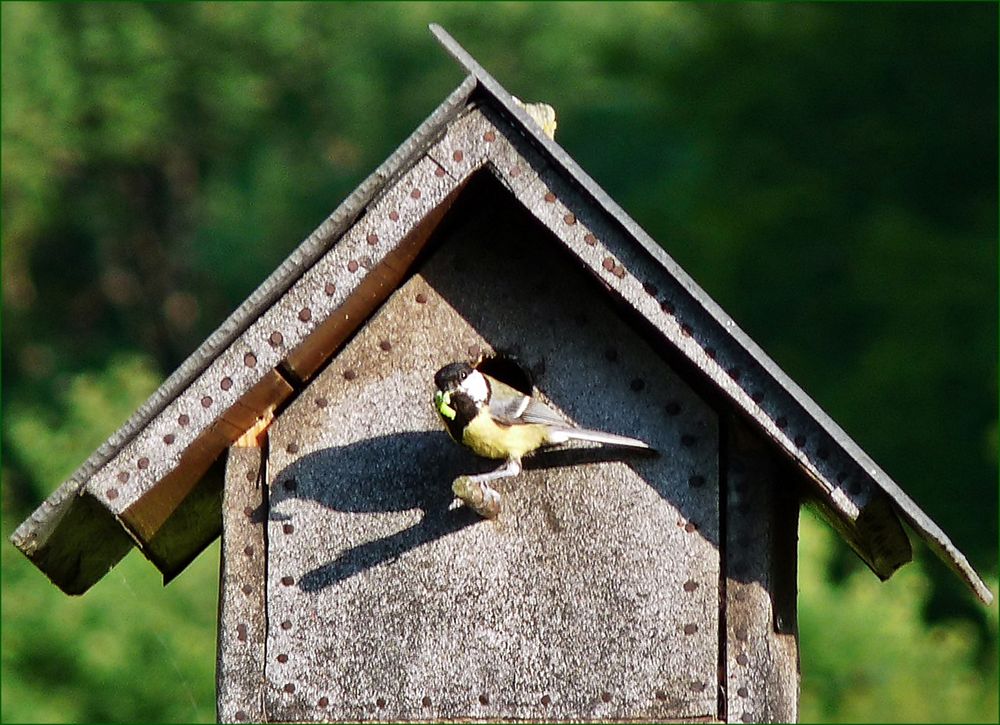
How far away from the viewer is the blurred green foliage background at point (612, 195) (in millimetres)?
12070

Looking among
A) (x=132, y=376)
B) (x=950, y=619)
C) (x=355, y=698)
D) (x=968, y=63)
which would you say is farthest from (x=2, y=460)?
(x=355, y=698)

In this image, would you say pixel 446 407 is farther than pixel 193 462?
No

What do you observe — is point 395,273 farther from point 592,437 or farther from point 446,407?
point 592,437

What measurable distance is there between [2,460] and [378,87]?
8.69 meters

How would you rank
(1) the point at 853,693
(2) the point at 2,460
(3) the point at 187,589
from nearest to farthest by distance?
1. (1) the point at 853,693
2. (3) the point at 187,589
3. (2) the point at 2,460

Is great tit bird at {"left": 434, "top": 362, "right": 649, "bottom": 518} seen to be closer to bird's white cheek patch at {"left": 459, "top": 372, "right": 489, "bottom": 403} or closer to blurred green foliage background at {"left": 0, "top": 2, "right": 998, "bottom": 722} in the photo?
bird's white cheek patch at {"left": 459, "top": 372, "right": 489, "bottom": 403}

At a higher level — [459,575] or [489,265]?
[489,265]

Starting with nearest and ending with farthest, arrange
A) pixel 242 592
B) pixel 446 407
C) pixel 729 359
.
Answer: pixel 729 359, pixel 446 407, pixel 242 592

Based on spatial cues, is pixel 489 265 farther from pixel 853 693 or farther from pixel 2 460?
pixel 2 460

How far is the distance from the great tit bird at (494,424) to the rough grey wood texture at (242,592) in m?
0.50

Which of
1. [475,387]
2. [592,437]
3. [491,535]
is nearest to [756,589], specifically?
[592,437]

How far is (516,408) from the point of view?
392 centimetres

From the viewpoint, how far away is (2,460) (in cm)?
2069

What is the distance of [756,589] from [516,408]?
2.21 feet
